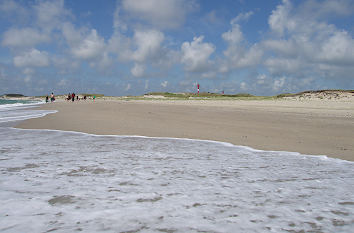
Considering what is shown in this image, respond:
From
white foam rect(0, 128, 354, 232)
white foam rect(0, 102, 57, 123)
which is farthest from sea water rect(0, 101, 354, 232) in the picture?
white foam rect(0, 102, 57, 123)

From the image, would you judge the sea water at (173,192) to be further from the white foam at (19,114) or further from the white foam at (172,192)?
the white foam at (19,114)

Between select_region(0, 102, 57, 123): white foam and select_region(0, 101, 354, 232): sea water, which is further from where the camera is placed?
select_region(0, 102, 57, 123): white foam

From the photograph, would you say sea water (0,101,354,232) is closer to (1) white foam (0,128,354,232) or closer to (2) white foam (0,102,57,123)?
(1) white foam (0,128,354,232)

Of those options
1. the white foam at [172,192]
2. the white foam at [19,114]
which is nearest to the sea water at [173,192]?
the white foam at [172,192]

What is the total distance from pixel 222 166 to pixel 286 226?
176 cm

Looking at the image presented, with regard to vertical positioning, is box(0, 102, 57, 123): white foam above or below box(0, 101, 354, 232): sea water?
below

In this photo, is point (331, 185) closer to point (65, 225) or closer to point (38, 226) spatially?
point (65, 225)

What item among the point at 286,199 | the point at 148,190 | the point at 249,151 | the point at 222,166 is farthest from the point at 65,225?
the point at 249,151

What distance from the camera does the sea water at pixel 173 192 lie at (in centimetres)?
188

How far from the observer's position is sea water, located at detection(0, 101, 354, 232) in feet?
6.16

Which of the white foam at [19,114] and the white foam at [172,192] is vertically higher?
the white foam at [172,192]

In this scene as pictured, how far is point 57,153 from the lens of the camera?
4344mm

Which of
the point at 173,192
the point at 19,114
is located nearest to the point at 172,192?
the point at 173,192

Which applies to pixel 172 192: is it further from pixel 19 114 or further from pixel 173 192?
pixel 19 114
